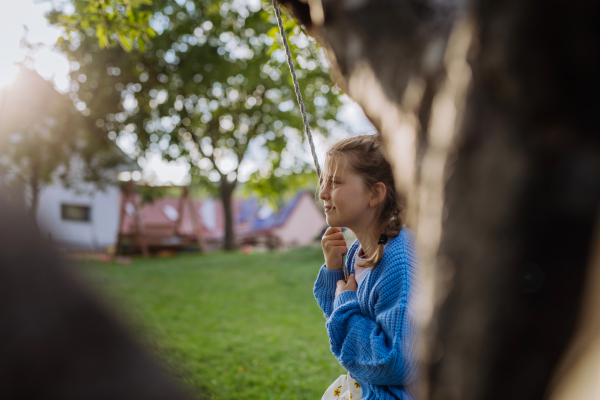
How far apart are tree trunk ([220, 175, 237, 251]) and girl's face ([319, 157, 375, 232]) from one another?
16634 mm

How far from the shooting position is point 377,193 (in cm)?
200

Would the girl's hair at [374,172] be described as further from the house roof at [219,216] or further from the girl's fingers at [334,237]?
the house roof at [219,216]

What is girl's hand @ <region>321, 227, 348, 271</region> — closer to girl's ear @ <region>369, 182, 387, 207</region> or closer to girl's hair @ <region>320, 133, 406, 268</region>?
girl's hair @ <region>320, 133, 406, 268</region>

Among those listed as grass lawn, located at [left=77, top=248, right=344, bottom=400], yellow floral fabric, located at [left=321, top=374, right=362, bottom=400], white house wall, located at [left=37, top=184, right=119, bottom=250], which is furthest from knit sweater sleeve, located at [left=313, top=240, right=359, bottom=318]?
white house wall, located at [left=37, top=184, right=119, bottom=250]

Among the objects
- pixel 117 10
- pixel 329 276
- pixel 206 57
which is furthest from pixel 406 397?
pixel 206 57

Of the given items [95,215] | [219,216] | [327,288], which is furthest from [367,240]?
[219,216]

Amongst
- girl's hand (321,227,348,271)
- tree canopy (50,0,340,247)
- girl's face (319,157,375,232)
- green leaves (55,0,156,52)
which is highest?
tree canopy (50,0,340,247)

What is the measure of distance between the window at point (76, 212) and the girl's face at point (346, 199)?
76.6ft

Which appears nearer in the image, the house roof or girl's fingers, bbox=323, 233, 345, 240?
girl's fingers, bbox=323, 233, 345, 240

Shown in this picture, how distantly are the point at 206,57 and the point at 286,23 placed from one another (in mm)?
11954

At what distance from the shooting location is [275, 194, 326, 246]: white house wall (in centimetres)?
2848

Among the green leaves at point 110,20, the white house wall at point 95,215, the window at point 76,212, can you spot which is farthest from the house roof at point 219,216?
the green leaves at point 110,20

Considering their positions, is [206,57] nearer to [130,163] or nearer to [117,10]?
[130,163]

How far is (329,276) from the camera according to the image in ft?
6.93
